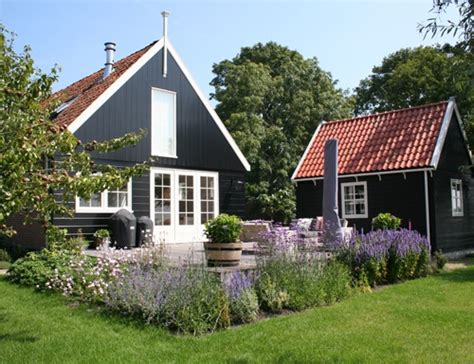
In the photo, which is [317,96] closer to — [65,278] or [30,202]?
[65,278]

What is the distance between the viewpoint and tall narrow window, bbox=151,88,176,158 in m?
16.5

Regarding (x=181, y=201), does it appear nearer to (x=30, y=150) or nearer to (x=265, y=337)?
(x=265, y=337)

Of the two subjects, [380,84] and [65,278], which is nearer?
[65,278]

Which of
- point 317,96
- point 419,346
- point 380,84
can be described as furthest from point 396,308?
point 380,84

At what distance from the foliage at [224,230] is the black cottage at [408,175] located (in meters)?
9.35

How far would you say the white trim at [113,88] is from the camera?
46.6ft

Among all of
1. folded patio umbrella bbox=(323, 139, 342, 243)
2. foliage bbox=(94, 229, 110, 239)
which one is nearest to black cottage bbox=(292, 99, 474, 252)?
folded patio umbrella bbox=(323, 139, 342, 243)

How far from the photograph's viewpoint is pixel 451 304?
866cm

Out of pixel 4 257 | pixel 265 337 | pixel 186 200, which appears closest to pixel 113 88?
pixel 186 200

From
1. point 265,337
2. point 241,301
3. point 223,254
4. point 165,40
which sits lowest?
point 265,337

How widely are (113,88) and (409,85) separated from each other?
22520mm

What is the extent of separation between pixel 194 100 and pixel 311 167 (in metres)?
5.36

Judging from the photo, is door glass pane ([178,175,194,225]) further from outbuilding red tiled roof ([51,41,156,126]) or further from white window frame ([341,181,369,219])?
white window frame ([341,181,369,219])

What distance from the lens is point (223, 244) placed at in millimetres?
8797
